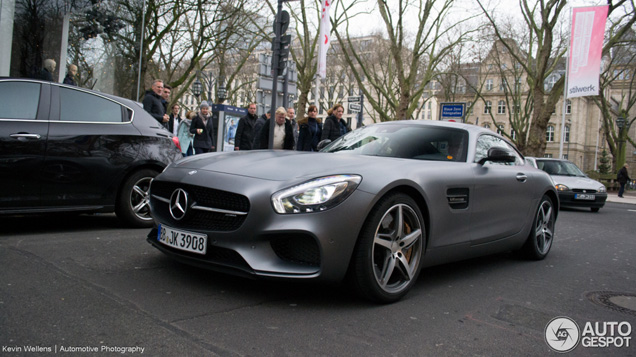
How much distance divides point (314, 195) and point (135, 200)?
3411mm

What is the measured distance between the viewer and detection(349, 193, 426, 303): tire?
334 cm

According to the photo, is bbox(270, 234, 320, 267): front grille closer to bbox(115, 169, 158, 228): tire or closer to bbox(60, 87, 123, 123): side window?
bbox(115, 169, 158, 228): tire

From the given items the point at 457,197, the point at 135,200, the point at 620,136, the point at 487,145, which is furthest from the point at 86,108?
the point at 620,136

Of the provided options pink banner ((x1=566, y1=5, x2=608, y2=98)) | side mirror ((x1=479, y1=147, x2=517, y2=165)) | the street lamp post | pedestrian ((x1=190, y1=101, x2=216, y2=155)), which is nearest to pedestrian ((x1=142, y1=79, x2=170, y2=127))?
pedestrian ((x1=190, y1=101, x2=216, y2=155))

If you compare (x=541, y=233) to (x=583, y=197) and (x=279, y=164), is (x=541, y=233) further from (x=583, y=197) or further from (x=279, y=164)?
(x=583, y=197)

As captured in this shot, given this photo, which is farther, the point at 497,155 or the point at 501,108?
the point at 501,108

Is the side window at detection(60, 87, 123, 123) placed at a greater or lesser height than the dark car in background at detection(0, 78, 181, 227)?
greater

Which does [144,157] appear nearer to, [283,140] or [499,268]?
[499,268]

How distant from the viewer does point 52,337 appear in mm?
2506

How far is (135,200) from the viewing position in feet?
19.5

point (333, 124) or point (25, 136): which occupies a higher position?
point (333, 124)

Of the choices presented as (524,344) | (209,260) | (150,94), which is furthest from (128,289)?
(150,94)

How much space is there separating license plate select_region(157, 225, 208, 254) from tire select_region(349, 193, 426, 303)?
3.14 feet

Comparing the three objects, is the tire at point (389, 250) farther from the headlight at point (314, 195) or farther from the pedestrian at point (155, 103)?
the pedestrian at point (155, 103)
